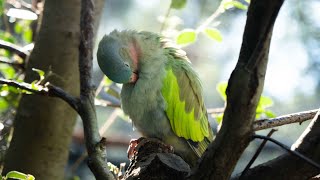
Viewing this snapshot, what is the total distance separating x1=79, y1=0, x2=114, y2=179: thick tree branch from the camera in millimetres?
843

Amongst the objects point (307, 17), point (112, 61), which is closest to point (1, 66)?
point (112, 61)

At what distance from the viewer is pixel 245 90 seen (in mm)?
542

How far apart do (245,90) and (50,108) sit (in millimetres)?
784

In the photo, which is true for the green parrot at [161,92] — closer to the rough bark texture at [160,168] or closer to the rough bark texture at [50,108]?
the rough bark texture at [50,108]

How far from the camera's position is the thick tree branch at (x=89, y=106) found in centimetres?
84

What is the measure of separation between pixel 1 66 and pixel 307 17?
98 centimetres

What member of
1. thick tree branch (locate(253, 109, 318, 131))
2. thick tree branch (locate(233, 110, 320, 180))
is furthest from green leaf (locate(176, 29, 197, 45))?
thick tree branch (locate(233, 110, 320, 180))

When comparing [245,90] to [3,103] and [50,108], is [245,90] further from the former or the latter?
[3,103]

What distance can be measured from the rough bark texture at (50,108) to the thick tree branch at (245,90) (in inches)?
27.1

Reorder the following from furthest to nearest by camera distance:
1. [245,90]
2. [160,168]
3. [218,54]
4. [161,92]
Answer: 1. [218,54]
2. [161,92]
3. [160,168]
4. [245,90]

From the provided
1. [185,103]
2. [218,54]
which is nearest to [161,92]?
[185,103]

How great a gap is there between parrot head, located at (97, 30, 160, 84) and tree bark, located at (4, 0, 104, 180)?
0.31 ft

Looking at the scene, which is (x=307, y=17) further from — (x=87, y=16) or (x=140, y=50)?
(x=87, y=16)

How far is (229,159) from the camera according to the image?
0.59 m
